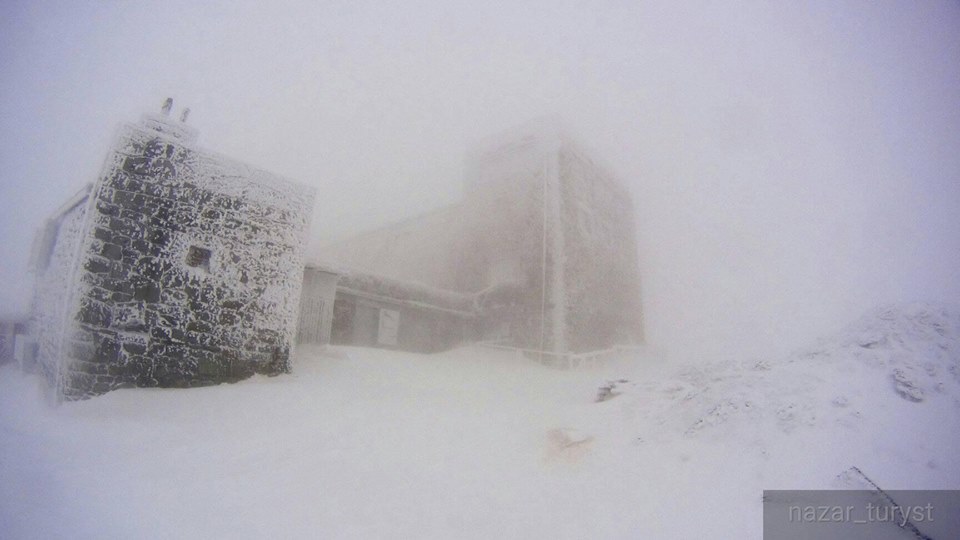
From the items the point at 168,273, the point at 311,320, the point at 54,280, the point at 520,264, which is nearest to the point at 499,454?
the point at 168,273

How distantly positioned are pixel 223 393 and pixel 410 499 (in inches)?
Answer: 155

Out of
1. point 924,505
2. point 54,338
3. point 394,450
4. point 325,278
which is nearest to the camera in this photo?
point 924,505

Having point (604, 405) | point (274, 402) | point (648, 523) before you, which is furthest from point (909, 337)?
point (274, 402)

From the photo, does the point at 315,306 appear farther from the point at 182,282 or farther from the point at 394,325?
the point at 394,325

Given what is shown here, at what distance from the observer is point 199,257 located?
5977 millimetres

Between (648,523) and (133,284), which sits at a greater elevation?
(133,284)

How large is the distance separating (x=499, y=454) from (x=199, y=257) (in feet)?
18.9

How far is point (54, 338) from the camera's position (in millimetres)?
5652

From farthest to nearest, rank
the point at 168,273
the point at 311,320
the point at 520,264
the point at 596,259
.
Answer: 1. the point at 596,259
2. the point at 520,264
3. the point at 311,320
4. the point at 168,273

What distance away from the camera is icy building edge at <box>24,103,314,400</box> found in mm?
5055

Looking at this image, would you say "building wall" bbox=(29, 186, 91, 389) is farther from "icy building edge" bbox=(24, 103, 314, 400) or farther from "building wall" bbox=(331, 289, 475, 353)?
"building wall" bbox=(331, 289, 475, 353)

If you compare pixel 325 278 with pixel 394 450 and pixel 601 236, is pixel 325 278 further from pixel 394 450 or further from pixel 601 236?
pixel 601 236

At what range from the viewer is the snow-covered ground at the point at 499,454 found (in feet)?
9.47

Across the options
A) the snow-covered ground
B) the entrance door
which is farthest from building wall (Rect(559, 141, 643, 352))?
the snow-covered ground
